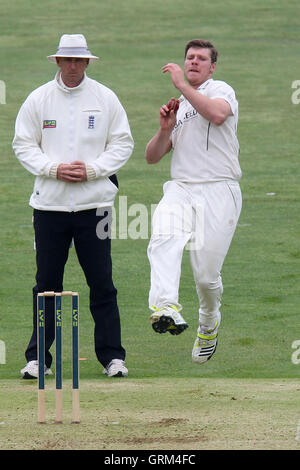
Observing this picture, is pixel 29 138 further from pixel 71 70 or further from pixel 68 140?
pixel 71 70

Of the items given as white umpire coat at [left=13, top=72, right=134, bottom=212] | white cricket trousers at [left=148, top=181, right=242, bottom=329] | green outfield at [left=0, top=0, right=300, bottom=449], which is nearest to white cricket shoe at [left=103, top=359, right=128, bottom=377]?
green outfield at [left=0, top=0, right=300, bottom=449]

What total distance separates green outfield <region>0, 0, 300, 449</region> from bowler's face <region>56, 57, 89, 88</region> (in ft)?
7.53

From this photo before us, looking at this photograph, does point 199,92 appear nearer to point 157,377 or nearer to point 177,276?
point 177,276

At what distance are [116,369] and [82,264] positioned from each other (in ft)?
2.83

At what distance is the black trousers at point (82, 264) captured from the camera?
26.9 feet

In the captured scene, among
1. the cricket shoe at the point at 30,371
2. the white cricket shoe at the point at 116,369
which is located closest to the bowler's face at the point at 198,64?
the white cricket shoe at the point at 116,369

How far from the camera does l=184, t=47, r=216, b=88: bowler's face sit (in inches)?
310

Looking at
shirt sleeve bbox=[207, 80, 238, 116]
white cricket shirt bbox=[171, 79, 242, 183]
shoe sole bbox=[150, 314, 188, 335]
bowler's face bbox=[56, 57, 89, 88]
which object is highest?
bowler's face bbox=[56, 57, 89, 88]

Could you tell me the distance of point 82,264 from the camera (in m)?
8.37

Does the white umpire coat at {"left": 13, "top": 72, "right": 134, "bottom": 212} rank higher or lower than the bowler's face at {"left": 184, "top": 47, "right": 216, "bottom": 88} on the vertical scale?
lower

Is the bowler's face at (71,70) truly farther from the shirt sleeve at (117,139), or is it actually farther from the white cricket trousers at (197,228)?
the white cricket trousers at (197,228)

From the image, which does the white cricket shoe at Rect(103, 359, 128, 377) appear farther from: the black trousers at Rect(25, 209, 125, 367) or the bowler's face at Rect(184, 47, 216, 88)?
the bowler's face at Rect(184, 47, 216, 88)

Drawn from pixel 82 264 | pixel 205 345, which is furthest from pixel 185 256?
pixel 82 264

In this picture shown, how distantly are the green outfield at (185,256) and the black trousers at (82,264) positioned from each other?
31cm
